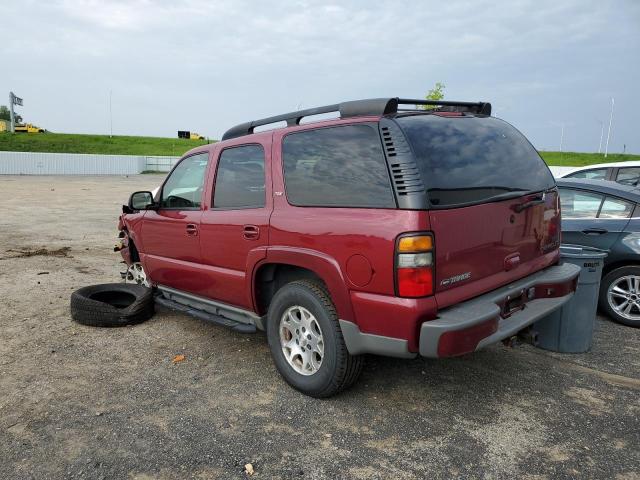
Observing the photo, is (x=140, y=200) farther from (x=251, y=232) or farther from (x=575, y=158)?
(x=575, y=158)

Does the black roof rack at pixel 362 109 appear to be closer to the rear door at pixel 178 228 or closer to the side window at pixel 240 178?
the side window at pixel 240 178

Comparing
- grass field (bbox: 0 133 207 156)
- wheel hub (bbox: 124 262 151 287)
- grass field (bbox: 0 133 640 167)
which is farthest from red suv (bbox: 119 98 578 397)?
grass field (bbox: 0 133 207 156)

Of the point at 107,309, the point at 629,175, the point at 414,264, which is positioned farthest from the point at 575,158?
the point at 414,264

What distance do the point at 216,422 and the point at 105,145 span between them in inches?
2026

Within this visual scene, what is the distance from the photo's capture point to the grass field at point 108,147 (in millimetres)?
43844

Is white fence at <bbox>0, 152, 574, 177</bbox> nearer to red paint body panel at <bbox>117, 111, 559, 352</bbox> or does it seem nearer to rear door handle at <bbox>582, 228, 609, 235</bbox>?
rear door handle at <bbox>582, 228, 609, 235</bbox>

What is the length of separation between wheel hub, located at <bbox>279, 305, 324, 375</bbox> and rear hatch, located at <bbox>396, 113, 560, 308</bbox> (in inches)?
37.4

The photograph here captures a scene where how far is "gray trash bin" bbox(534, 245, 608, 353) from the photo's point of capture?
414cm

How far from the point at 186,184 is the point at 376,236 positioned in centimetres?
245

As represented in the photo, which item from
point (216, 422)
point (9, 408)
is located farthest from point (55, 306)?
point (216, 422)

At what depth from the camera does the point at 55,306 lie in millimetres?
5523

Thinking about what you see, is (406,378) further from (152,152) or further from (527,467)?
(152,152)

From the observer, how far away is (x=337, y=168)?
3.21 meters

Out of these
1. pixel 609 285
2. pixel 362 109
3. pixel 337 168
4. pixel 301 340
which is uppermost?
pixel 362 109
